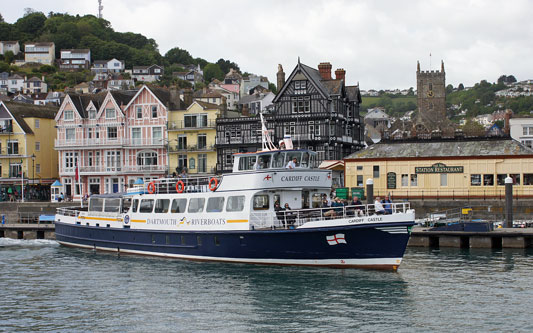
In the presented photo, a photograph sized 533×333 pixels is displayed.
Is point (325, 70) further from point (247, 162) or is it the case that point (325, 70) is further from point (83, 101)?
point (247, 162)

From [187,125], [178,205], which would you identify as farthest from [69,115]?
[178,205]

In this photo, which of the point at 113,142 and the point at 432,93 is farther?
the point at 432,93

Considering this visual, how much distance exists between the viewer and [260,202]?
31.4 m

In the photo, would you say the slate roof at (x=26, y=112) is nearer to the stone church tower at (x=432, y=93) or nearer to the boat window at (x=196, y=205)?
the boat window at (x=196, y=205)

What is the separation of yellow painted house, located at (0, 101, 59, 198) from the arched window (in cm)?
1152

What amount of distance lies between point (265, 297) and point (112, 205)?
1731 cm

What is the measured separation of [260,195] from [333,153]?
3099 cm

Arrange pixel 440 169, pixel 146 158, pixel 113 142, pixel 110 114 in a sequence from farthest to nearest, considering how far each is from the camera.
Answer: pixel 110 114 < pixel 146 158 < pixel 113 142 < pixel 440 169

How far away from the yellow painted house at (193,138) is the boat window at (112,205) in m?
24.9

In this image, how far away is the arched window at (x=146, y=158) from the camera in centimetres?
6600

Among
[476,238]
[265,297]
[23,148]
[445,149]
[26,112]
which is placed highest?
[26,112]

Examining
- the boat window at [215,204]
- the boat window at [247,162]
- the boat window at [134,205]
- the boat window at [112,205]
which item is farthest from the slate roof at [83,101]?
the boat window at [247,162]

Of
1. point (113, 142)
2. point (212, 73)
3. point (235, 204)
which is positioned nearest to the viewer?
point (235, 204)

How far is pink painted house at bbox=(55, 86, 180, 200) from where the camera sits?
65.6 m
